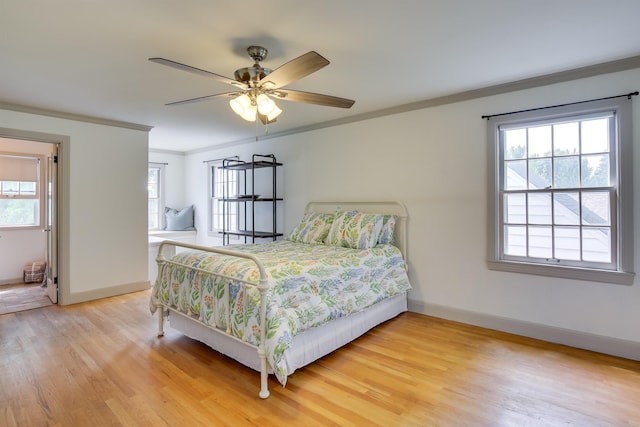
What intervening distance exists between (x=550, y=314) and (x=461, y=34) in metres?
2.39

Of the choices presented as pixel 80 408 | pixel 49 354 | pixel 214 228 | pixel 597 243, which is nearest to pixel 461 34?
pixel 597 243

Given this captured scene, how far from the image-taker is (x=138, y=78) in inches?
Result: 112

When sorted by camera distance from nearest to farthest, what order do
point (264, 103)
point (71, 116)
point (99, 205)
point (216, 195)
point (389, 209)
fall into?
point (264, 103) → point (389, 209) → point (71, 116) → point (99, 205) → point (216, 195)

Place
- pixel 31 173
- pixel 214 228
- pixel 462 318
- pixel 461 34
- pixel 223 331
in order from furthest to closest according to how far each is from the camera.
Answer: pixel 214 228 → pixel 31 173 → pixel 462 318 → pixel 223 331 → pixel 461 34

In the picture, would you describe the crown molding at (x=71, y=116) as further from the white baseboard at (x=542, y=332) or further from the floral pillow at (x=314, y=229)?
the white baseboard at (x=542, y=332)

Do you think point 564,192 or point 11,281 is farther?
point 11,281

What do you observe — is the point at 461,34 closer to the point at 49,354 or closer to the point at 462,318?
the point at 462,318

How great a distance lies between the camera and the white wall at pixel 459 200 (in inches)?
105

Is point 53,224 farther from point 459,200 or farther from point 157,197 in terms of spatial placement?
point 459,200

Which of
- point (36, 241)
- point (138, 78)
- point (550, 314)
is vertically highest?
point (138, 78)

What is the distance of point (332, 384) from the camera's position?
2232 mm

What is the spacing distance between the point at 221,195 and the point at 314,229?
2683 mm

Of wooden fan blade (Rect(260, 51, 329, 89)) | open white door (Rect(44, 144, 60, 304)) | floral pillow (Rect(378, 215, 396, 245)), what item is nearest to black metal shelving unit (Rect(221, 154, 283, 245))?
floral pillow (Rect(378, 215, 396, 245))

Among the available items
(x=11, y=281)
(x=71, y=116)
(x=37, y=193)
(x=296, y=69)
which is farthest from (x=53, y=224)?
(x=296, y=69)
